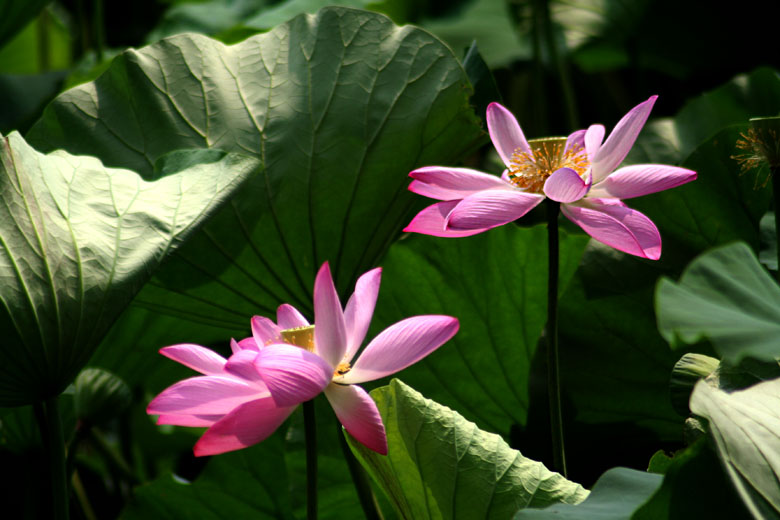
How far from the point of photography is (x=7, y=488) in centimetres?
95

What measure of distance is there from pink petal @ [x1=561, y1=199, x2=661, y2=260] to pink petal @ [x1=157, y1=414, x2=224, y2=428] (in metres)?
0.20

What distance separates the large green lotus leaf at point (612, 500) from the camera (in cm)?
33

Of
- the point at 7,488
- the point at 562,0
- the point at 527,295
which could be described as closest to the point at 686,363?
the point at 527,295

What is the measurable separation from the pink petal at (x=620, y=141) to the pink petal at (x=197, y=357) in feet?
0.75

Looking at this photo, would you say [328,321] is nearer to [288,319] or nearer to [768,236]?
[288,319]

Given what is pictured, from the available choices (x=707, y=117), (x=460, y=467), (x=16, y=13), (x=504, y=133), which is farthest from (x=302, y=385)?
→ (x=16, y=13)

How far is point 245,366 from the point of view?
0.34 metres

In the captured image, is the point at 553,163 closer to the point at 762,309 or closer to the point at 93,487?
the point at 762,309

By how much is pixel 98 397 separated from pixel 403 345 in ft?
1.03

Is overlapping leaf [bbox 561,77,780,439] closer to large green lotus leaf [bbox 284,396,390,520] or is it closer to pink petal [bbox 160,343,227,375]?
large green lotus leaf [bbox 284,396,390,520]

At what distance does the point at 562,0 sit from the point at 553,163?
91 cm

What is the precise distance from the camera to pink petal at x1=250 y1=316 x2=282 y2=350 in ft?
1.33

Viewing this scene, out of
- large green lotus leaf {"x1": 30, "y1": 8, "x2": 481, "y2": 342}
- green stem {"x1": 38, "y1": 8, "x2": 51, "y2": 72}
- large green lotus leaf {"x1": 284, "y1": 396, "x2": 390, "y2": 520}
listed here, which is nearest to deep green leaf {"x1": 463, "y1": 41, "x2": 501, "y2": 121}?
large green lotus leaf {"x1": 30, "y1": 8, "x2": 481, "y2": 342}

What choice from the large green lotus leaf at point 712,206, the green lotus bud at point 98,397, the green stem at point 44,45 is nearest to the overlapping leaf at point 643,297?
the large green lotus leaf at point 712,206
